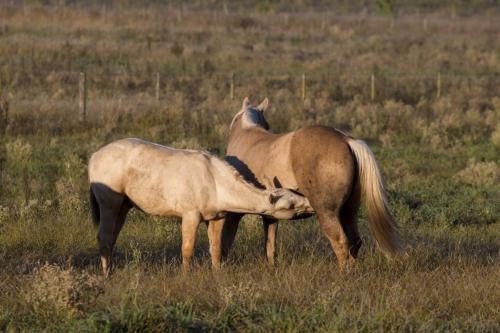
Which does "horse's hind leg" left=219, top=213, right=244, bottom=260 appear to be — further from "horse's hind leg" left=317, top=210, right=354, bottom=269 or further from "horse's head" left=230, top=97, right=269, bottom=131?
"horse's head" left=230, top=97, right=269, bottom=131

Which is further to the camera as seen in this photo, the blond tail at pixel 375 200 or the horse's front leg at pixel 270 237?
the horse's front leg at pixel 270 237

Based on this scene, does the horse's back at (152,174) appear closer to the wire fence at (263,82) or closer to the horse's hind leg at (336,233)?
the horse's hind leg at (336,233)

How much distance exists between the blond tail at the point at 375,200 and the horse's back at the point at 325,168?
0.09m

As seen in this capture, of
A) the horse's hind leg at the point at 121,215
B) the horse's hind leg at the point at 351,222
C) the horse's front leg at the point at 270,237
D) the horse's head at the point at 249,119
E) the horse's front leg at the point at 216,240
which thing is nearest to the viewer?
the horse's front leg at the point at 216,240

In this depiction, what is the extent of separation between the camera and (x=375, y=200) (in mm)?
8672

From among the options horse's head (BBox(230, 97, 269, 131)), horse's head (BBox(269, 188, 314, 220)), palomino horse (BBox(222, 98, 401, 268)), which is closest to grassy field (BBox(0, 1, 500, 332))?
palomino horse (BBox(222, 98, 401, 268))

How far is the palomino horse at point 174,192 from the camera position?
833 cm

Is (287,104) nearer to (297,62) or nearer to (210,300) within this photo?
(297,62)

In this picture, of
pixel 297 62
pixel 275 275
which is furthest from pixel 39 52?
pixel 275 275

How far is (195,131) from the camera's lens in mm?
19984

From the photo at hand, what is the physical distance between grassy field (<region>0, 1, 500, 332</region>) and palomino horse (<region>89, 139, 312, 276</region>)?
0.38 m

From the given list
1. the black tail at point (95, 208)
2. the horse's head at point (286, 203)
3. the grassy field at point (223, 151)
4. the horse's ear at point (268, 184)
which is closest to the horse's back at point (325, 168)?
the horse's head at point (286, 203)

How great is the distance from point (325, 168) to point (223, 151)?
966 cm

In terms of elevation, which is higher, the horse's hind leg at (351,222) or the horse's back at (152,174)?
the horse's back at (152,174)
